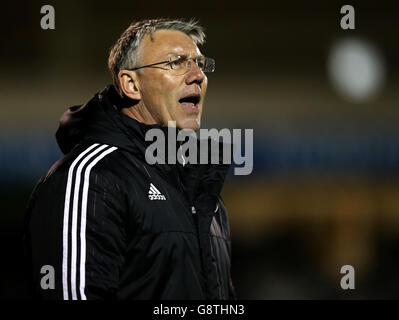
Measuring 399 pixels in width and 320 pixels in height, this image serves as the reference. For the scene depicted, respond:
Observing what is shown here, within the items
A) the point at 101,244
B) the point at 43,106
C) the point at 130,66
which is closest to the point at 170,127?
the point at 130,66

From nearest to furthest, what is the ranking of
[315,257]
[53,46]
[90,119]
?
1. [90,119]
2. [315,257]
3. [53,46]

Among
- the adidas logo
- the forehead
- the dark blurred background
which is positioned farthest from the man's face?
the dark blurred background

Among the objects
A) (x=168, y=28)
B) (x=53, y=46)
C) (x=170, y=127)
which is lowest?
(x=170, y=127)

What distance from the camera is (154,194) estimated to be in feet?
5.71

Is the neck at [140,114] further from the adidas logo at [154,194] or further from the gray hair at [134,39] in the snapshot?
the adidas logo at [154,194]

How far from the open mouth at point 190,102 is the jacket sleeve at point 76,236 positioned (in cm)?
48

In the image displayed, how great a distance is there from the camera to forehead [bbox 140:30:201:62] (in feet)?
6.66

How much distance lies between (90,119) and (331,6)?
13.2 ft

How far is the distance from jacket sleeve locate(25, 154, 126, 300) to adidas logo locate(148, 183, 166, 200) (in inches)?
3.5

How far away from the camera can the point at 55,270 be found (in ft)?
5.20

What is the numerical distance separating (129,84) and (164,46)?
0.16m

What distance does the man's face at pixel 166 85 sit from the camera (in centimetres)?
202

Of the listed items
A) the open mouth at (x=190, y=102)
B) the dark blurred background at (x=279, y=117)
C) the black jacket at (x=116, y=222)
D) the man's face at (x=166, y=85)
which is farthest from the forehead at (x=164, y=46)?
the dark blurred background at (x=279, y=117)

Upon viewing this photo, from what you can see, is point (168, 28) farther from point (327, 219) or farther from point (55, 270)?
point (327, 219)
